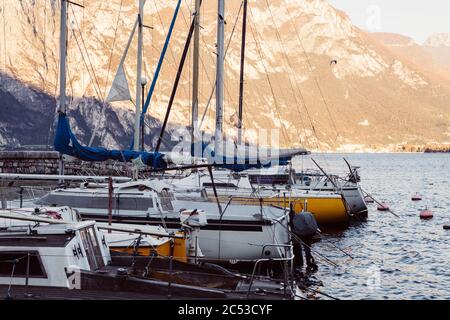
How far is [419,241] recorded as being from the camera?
37.1m

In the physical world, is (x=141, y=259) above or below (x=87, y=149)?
below

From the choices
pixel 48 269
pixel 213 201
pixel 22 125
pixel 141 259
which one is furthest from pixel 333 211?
pixel 22 125

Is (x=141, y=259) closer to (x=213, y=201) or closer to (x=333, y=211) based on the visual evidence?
(x=213, y=201)

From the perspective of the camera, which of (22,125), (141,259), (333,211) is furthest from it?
(22,125)

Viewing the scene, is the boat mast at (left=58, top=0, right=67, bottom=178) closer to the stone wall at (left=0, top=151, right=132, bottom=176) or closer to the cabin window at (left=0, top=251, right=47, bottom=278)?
the stone wall at (left=0, top=151, right=132, bottom=176)

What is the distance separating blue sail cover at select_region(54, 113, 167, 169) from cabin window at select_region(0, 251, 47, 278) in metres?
12.4

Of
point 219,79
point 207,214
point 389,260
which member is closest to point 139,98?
point 219,79

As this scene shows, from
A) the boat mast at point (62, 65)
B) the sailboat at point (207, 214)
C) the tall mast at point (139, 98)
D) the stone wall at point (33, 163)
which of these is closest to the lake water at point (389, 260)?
the sailboat at point (207, 214)

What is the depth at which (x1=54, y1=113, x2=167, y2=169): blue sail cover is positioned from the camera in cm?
2598

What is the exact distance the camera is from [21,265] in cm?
1405

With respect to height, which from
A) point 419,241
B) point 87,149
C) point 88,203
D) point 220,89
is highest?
point 220,89
